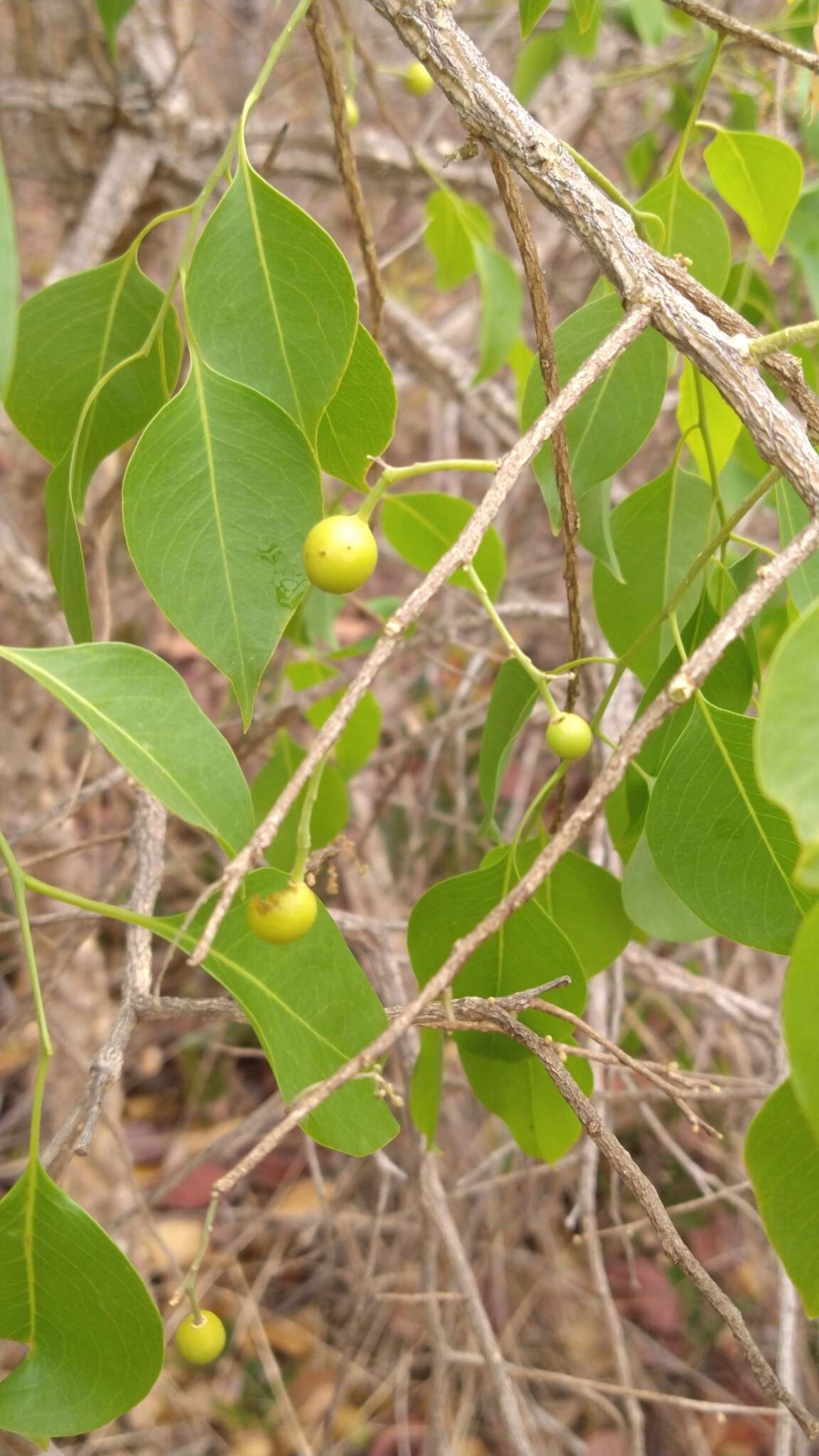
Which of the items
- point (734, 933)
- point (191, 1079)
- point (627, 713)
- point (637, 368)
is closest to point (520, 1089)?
point (734, 933)

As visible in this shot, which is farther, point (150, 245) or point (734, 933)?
point (150, 245)

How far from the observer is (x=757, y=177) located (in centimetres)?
91

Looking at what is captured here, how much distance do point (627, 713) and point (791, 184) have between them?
0.63m

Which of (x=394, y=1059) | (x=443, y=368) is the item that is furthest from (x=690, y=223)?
(x=394, y=1059)

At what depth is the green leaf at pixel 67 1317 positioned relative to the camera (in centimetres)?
64

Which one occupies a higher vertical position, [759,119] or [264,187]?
[759,119]

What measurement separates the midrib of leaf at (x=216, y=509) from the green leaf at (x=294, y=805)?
511mm

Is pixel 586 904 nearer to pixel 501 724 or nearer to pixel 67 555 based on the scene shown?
pixel 501 724

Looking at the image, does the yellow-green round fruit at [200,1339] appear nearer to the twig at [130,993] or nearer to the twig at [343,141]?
the twig at [130,993]

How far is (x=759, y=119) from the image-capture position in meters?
1.50

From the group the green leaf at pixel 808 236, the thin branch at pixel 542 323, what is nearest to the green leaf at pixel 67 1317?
the thin branch at pixel 542 323

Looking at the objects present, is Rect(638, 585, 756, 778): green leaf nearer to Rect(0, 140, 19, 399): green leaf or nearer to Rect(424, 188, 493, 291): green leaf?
Rect(0, 140, 19, 399): green leaf

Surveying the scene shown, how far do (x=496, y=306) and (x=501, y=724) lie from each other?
64cm

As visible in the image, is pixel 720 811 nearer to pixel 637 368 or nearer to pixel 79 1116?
pixel 637 368
